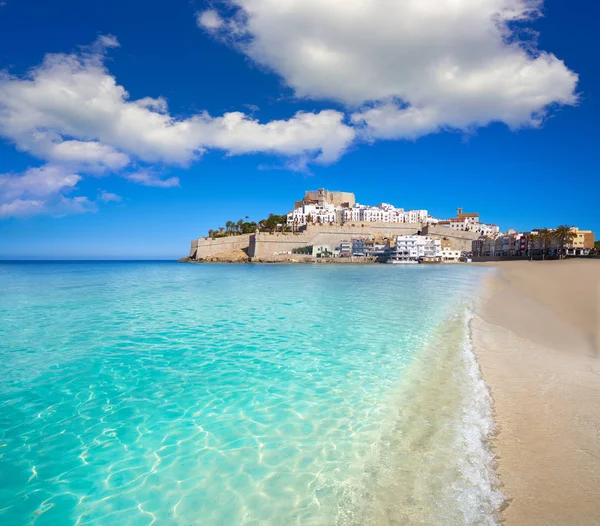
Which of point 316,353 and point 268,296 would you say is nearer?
point 316,353

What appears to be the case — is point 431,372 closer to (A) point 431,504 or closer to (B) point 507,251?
(A) point 431,504

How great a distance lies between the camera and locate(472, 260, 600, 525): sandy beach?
252 centimetres

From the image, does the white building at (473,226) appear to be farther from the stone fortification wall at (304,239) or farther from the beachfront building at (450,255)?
the stone fortification wall at (304,239)

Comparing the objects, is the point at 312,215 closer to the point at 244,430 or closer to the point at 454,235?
the point at 454,235

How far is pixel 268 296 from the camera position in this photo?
54.0 feet

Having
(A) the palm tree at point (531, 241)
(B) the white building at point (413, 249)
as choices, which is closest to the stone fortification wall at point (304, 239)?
(B) the white building at point (413, 249)

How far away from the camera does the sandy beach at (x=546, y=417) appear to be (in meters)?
2.52

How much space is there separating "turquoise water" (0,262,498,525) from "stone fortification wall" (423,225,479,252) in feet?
230

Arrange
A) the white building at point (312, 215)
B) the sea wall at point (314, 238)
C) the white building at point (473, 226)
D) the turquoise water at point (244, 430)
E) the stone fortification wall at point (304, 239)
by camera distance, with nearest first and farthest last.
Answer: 1. the turquoise water at point (244, 430)
2. the stone fortification wall at point (304, 239)
3. the sea wall at point (314, 238)
4. the white building at point (312, 215)
5. the white building at point (473, 226)

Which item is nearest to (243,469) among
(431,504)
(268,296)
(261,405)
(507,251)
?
(261,405)

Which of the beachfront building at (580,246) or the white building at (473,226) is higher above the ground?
the white building at (473,226)

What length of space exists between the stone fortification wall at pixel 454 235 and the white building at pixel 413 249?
5.11 m

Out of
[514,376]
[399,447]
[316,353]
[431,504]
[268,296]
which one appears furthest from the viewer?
[268,296]

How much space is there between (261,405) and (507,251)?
7880 centimetres
